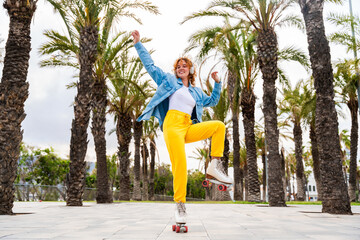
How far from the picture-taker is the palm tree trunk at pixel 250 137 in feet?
65.5

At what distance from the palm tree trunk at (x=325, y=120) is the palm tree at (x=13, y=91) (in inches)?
298

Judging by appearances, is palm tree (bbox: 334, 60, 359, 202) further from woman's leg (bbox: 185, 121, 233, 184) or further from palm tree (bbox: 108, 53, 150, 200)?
woman's leg (bbox: 185, 121, 233, 184)

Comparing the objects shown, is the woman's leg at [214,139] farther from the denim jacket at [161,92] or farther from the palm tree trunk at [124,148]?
the palm tree trunk at [124,148]

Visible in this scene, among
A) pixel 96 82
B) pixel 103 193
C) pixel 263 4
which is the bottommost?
pixel 103 193

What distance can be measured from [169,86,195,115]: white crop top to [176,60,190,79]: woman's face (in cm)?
29

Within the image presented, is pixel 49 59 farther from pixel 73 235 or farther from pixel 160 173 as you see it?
pixel 160 173

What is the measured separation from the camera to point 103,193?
16562 millimetres

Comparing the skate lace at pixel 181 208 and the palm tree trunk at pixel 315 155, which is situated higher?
the palm tree trunk at pixel 315 155

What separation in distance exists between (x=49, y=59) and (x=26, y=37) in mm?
9260

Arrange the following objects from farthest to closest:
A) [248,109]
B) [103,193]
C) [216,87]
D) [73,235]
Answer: [248,109]
[103,193]
[216,87]
[73,235]

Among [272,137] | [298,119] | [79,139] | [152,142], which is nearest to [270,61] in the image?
[272,137]

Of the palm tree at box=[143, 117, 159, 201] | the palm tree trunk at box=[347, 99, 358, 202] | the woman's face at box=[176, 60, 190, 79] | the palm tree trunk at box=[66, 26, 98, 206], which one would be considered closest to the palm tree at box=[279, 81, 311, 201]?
the palm tree trunk at box=[347, 99, 358, 202]

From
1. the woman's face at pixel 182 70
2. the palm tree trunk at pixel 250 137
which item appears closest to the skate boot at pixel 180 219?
the woman's face at pixel 182 70

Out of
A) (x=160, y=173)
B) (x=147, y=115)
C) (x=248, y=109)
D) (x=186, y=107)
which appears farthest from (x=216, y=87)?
(x=160, y=173)
